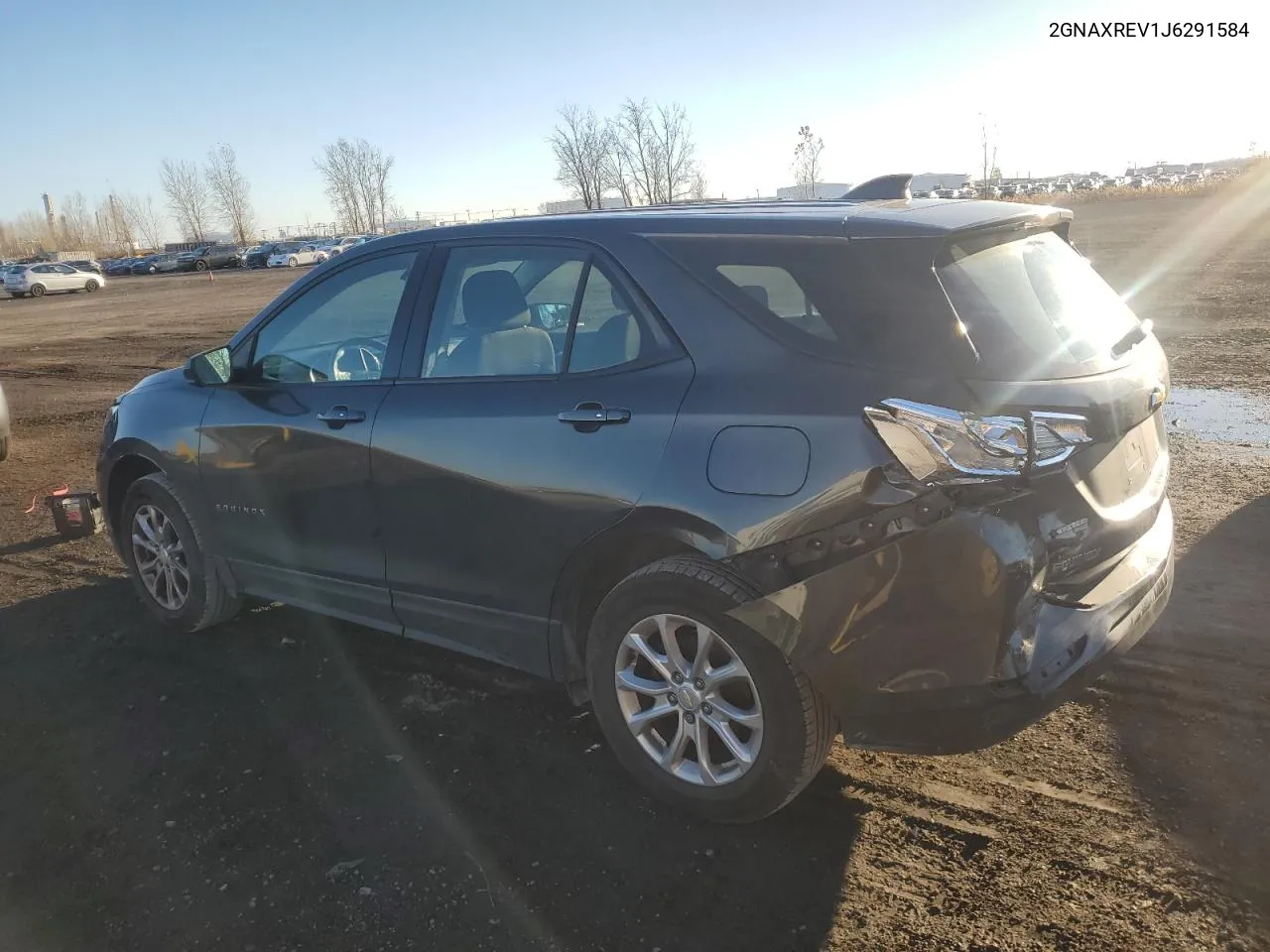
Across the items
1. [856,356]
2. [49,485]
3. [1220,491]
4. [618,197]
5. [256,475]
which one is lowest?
[1220,491]

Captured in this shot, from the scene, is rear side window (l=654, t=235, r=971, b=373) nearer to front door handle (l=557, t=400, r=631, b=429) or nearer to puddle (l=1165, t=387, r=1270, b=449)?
front door handle (l=557, t=400, r=631, b=429)

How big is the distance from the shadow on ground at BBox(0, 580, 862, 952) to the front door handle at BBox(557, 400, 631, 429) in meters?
1.25

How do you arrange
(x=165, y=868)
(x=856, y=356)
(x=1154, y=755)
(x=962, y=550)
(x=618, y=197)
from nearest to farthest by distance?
(x=962, y=550), (x=856, y=356), (x=165, y=868), (x=1154, y=755), (x=618, y=197)

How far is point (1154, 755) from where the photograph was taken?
3207 mm

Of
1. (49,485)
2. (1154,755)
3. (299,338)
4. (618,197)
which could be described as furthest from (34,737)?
(618,197)

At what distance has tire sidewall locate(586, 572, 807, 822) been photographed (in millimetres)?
2758

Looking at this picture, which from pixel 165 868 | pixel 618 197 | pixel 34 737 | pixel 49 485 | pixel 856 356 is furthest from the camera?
pixel 618 197

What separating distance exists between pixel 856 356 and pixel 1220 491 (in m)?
4.25

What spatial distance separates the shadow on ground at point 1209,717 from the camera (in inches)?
110

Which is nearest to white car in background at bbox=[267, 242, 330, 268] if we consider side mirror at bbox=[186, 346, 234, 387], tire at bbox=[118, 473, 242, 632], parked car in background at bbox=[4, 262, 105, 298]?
parked car in background at bbox=[4, 262, 105, 298]

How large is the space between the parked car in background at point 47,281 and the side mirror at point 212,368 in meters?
47.3

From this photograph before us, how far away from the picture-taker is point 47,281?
145 feet

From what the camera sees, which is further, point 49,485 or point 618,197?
point 618,197

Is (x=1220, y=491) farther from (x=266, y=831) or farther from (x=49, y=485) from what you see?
(x=49, y=485)
